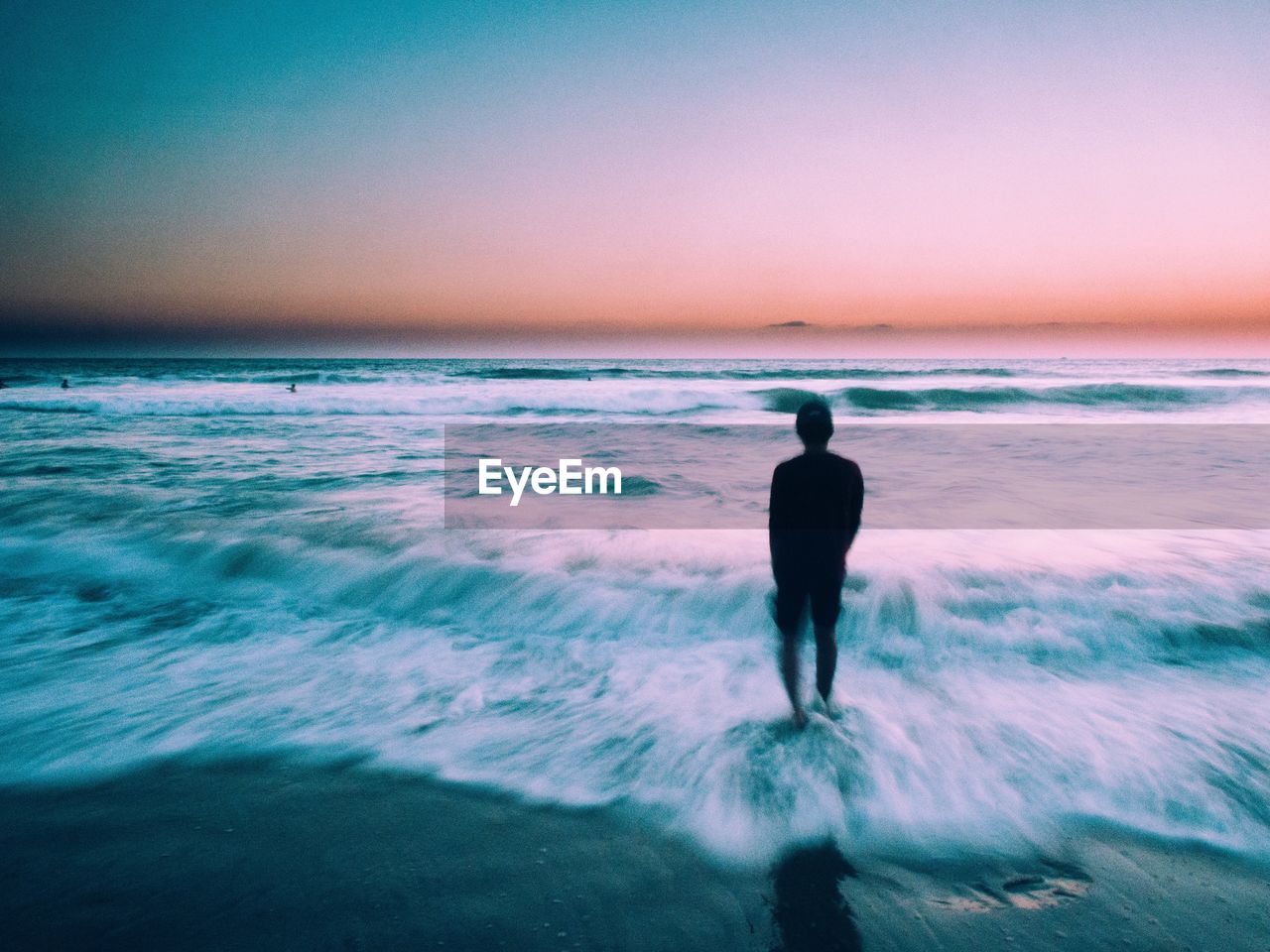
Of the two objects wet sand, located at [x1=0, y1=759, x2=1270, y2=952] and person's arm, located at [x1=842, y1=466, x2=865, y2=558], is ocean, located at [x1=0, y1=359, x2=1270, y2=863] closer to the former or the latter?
wet sand, located at [x1=0, y1=759, x2=1270, y2=952]

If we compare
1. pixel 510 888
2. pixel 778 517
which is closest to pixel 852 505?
pixel 778 517

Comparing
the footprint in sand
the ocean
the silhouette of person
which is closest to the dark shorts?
the silhouette of person

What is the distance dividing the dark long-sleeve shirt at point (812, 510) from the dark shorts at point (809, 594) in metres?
0.05

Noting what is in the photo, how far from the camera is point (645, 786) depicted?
3303mm

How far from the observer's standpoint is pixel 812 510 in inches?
136

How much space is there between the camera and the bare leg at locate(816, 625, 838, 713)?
3.63 metres

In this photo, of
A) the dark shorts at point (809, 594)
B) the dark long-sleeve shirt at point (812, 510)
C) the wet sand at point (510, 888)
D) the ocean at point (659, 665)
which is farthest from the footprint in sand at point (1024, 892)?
the dark long-sleeve shirt at point (812, 510)

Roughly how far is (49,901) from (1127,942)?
12.3ft

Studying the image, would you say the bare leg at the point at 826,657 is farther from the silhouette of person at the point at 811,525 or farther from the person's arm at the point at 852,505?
the person's arm at the point at 852,505

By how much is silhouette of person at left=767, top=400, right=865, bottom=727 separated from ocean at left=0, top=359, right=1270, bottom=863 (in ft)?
2.21

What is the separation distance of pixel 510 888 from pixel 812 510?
2.13 metres

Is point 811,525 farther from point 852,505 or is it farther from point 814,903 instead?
point 814,903

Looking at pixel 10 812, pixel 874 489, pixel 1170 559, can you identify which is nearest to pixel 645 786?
pixel 10 812

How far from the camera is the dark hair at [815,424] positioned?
11.0ft
